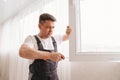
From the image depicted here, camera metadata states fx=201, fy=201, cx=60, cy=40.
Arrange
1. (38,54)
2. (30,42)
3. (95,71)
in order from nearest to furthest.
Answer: (38,54)
(30,42)
(95,71)

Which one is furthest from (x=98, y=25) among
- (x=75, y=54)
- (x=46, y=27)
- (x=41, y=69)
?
(x=41, y=69)

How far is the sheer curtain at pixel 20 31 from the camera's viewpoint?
1.76 metres

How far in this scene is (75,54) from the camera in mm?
1781

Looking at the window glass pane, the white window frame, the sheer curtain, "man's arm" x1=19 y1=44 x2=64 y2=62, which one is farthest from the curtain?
"man's arm" x1=19 y1=44 x2=64 y2=62

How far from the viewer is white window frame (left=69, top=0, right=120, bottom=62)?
1767 mm

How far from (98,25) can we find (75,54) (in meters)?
0.34

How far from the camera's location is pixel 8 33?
1800mm

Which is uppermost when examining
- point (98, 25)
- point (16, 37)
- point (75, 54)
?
point (98, 25)

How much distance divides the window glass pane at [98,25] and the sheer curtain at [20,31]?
163 millimetres

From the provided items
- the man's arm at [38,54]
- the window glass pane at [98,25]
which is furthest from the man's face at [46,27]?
the window glass pane at [98,25]

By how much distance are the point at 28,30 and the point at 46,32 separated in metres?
0.44

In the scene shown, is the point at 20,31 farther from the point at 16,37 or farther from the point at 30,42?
the point at 30,42

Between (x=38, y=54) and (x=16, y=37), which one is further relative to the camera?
(x=16, y=37)

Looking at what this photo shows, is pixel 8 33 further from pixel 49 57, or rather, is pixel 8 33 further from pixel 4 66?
pixel 49 57
